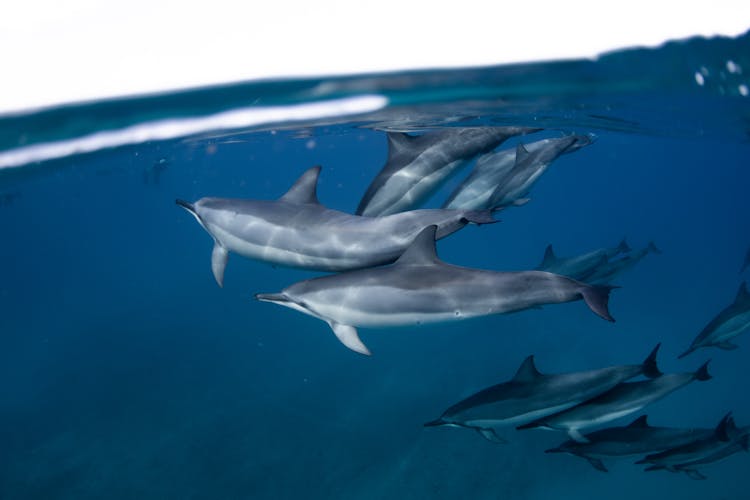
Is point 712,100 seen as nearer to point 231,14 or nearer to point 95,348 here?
point 231,14

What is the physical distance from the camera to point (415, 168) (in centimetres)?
627

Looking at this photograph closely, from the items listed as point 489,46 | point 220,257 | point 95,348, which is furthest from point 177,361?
point 489,46

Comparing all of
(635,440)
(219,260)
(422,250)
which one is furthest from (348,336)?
(635,440)

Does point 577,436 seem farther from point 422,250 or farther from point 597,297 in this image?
point 422,250

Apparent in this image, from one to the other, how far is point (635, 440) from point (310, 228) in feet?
15.7

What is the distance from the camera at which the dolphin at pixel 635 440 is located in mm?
5930

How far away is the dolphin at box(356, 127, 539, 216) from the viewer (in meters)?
6.12

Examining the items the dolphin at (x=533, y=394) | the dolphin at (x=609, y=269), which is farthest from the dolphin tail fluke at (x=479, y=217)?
the dolphin at (x=609, y=269)

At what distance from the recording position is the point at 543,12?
388 centimetres

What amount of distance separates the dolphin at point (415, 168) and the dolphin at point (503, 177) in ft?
0.94

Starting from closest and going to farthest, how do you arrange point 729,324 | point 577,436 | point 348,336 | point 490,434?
point 348,336 < point 577,436 < point 490,434 < point 729,324

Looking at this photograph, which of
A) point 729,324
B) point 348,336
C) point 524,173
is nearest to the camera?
point 348,336

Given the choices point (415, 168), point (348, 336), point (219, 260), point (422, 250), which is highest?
point (415, 168)

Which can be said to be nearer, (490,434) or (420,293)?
(420,293)
